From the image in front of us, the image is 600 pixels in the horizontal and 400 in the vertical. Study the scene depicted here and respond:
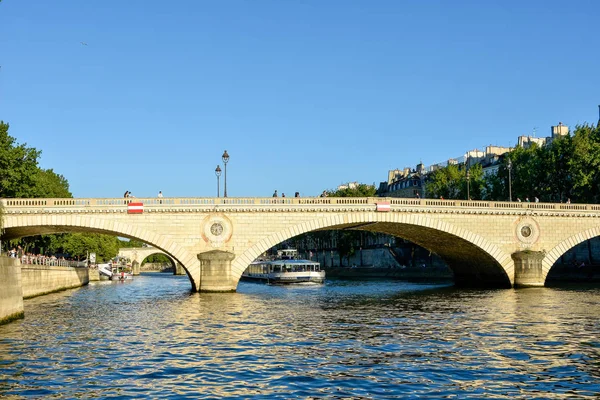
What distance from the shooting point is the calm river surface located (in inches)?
698

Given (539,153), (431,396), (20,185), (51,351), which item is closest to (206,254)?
(20,185)

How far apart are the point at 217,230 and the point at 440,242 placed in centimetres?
2132

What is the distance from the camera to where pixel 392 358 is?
21.9m

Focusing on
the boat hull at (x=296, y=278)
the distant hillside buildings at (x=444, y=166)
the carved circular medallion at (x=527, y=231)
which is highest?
the distant hillside buildings at (x=444, y=166)

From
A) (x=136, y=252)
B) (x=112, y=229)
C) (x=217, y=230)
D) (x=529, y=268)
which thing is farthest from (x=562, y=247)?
(x=136, y=252)

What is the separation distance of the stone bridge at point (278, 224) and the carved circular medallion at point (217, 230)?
0.07m

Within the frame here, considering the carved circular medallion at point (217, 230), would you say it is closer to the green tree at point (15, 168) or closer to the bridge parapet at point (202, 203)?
the bridge parapet at point (202, 203)

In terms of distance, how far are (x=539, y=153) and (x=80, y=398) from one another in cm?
7194

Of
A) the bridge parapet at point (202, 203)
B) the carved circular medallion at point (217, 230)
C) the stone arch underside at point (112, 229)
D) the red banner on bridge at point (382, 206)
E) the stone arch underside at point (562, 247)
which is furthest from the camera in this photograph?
the stone arch underside at point (562, 247)

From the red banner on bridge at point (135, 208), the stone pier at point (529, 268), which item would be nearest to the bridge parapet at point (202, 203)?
the red banner on bridge at point (135, 208)

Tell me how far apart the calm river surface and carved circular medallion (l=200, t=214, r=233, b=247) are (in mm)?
12484

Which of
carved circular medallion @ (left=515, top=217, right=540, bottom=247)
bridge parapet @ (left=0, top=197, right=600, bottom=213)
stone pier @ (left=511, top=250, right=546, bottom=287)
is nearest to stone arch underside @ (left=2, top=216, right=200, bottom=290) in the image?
bridge parapet @ (left=0, top=197, right=600, bottom=213)

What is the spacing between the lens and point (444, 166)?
139 m

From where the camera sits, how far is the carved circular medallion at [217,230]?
51.6 m
